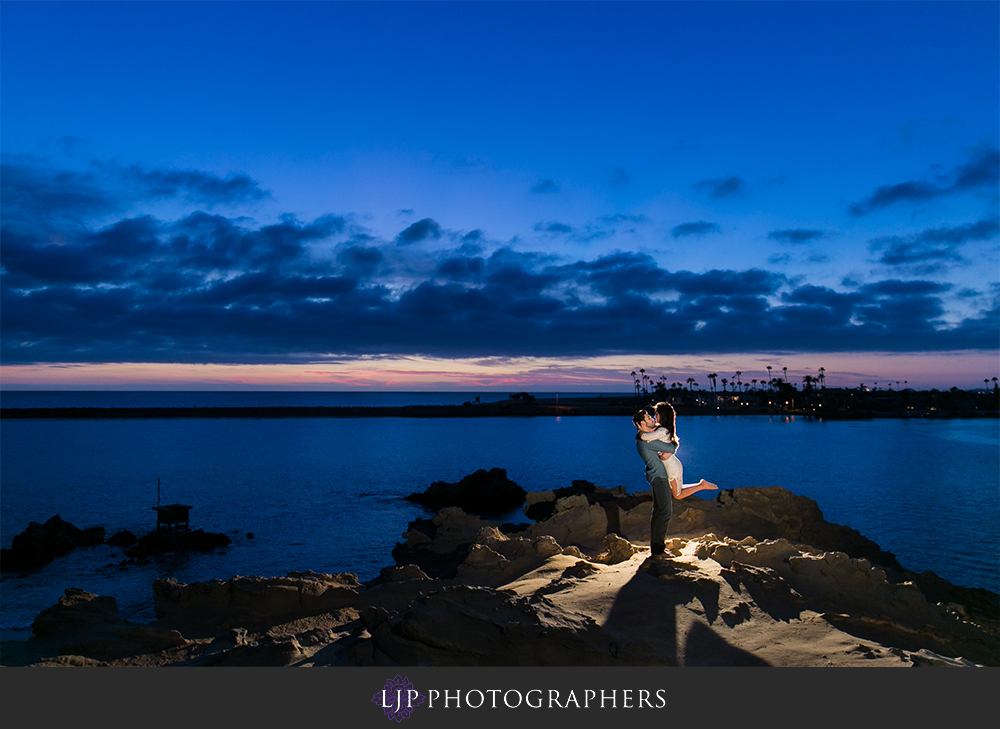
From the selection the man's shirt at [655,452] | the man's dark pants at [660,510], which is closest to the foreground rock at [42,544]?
the man's dark pants at [660,510]

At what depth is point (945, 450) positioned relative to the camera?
188 ft

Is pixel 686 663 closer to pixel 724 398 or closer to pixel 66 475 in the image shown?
pixel 66 475

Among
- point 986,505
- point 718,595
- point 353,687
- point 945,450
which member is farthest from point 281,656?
point 945,450

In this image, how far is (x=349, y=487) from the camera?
35.0 meters

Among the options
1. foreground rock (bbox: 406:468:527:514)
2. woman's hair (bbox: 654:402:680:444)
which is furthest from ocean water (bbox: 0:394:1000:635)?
woman's hair (bbox: 654:402:680:444)

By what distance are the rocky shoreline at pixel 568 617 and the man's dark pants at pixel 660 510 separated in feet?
0.83

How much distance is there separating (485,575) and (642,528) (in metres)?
4.81

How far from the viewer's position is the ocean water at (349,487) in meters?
18.7

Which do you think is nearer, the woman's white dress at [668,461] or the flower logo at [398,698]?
the flower logo at [398,698]

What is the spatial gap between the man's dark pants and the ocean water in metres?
12.7

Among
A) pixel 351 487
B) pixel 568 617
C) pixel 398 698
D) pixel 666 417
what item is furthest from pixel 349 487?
pixel 398 698

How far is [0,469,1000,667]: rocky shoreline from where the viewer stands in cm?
564

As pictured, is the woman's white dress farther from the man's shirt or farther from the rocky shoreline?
the rocky shoreline

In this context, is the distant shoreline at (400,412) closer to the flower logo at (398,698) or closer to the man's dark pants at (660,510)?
the man's dark pants at (660,510)
